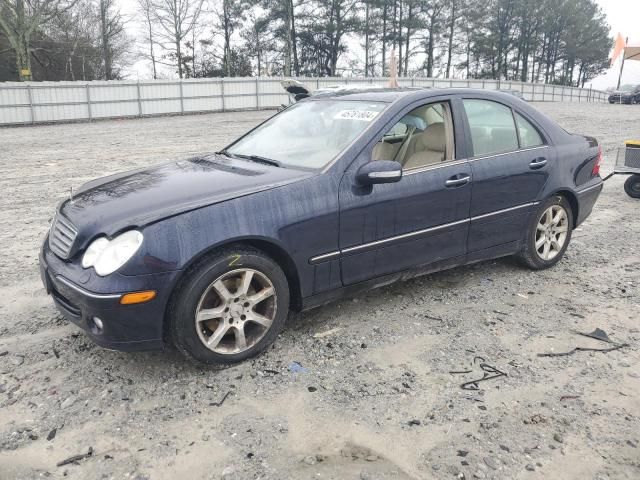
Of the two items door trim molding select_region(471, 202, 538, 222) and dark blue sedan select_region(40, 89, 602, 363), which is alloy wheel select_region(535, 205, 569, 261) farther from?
door trim molding select_region(471, 202, 538, 222)

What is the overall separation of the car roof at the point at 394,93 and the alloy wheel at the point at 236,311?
1.71 m

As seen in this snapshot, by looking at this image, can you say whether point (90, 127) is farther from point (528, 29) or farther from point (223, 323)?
point (528, 29)

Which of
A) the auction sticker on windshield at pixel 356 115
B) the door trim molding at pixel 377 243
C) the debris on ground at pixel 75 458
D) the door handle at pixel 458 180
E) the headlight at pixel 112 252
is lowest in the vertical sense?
the debris on ground at pixel 75 458

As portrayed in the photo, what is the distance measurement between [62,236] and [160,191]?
0.63 metres

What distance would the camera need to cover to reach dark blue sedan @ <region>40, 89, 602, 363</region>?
9.86ft

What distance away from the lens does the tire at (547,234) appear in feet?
15.7

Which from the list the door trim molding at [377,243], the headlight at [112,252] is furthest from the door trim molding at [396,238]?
the headlight at [112,252]

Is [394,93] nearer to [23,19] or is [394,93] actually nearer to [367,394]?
[367,394]

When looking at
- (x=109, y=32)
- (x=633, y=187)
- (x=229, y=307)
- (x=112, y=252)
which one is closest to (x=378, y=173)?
(x=229, y=307)

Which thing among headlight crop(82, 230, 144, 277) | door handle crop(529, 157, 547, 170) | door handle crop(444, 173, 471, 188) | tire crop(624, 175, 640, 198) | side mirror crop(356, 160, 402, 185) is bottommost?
tire crop(624, 175, 640, 198)

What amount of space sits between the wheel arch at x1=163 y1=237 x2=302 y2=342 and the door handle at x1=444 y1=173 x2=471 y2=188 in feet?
4.51

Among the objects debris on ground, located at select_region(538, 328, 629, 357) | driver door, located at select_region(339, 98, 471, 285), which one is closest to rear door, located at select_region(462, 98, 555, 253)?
driver door, located at select_region(339, 98, 471, 285)

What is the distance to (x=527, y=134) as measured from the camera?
4.71 m

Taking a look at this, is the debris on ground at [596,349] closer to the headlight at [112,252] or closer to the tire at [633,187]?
the headlight at [112,252]
